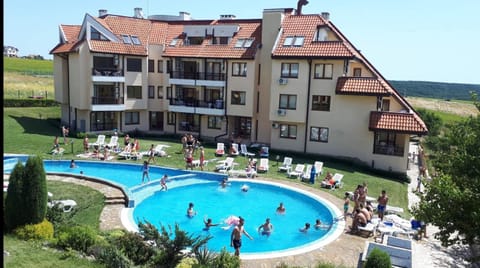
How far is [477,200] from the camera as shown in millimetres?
10188

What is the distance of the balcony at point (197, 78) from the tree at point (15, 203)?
26.2 meters

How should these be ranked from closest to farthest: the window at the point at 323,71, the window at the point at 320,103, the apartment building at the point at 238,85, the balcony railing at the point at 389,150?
the balcony railing at the point at 389,150
the apartment building at the point at 238,85
the window at the point at 323,71
the window at the point at 320,103

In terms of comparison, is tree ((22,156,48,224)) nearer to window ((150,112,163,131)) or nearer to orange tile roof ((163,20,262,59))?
orange tile roof ((163,20,262,59))

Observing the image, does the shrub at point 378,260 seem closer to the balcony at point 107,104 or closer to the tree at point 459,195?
the tree at point 459,195

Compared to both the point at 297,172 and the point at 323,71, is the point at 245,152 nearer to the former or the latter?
the point at 297,172

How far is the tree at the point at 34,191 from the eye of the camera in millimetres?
13539

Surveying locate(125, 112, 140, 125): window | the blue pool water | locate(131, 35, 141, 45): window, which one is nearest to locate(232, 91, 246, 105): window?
locate(125, 112, 140, 125): window

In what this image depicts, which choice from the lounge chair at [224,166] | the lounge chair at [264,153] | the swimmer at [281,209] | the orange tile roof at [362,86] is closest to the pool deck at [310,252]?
the swimmer at [281,209]

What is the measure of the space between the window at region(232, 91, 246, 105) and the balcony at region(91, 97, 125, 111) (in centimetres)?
1056

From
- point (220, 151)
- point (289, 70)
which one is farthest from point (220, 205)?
point (289, 70)

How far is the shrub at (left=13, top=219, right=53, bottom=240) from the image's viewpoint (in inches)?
525

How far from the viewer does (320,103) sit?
33906 mm

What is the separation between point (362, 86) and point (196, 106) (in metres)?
15.7

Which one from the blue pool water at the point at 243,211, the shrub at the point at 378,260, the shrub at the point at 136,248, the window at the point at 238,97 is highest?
the window at the point at 238,97
